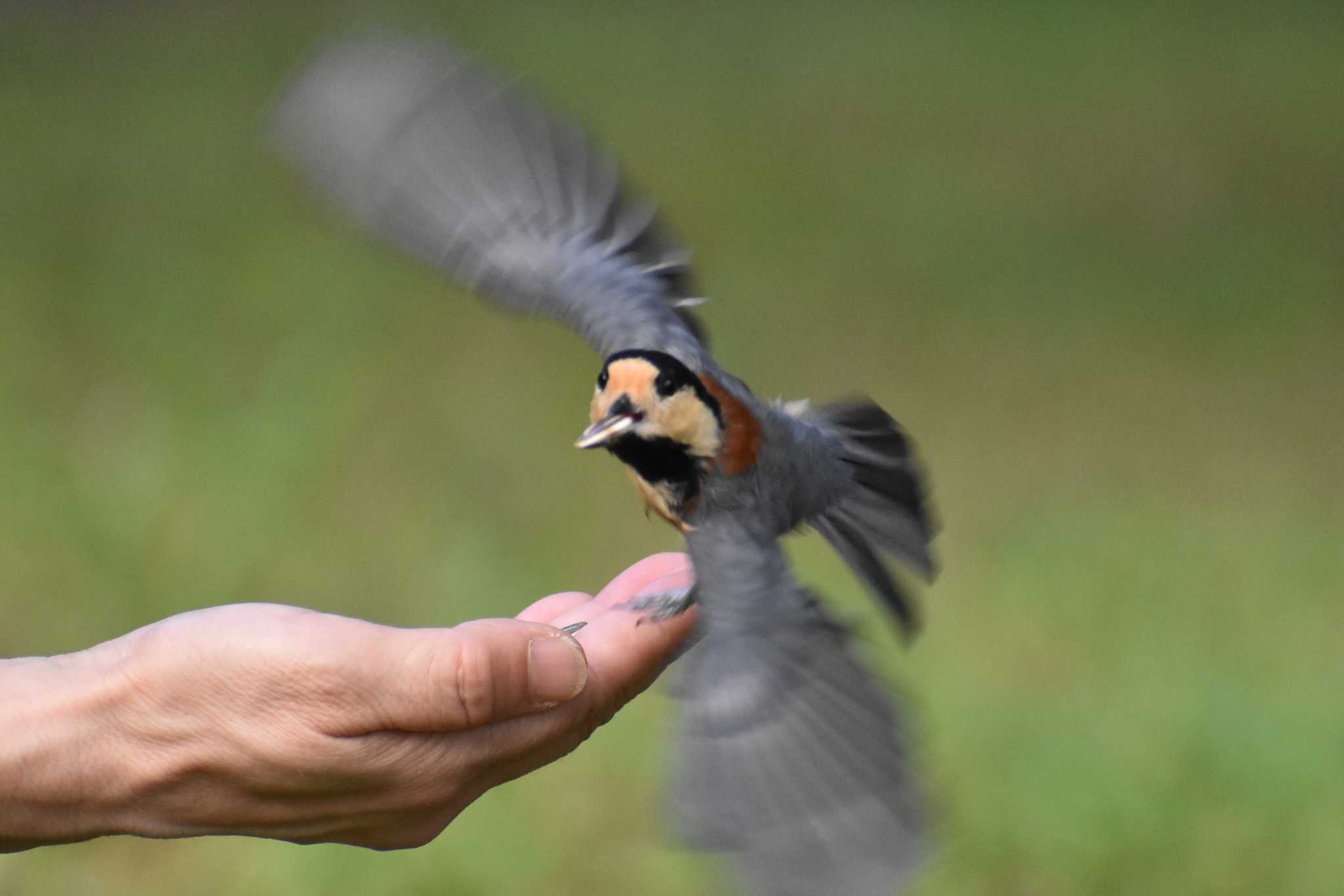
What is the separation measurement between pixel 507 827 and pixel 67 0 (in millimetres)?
7176

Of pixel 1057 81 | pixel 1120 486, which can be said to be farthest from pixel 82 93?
pixel 1120 486

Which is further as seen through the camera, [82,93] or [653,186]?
[82,93]

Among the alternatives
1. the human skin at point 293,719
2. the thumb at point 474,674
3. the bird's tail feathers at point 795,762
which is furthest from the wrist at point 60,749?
the bird's tail feathers at point 795,762

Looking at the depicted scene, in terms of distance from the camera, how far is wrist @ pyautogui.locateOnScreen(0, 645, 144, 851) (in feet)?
8.00

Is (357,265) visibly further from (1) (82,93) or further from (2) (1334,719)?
(2) (1334,719)

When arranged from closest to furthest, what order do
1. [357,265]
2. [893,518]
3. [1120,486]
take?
[893,518]
[1120,486]
[357,265]

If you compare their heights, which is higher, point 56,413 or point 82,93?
point 82,93

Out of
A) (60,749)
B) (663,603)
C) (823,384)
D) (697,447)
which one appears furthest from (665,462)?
(823,384)

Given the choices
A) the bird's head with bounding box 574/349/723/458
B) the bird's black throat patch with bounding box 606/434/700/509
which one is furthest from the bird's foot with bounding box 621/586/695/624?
the bird's head with bounding box 574/349/723/458

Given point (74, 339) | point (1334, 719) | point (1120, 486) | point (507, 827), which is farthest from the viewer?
point (74, 339)

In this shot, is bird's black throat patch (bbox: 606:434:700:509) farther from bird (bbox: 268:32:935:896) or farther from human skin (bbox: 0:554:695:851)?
human skin (bbox: 0:554:695:851)

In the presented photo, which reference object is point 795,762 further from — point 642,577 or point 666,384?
point 642,577

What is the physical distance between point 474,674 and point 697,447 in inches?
18.1

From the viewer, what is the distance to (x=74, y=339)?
21.4 ft
